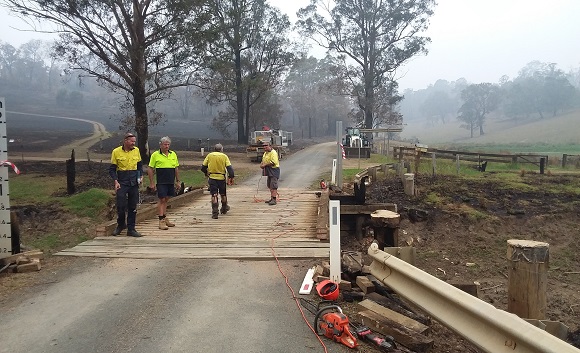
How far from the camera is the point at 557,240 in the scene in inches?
450

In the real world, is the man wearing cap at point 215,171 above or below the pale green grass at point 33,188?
above

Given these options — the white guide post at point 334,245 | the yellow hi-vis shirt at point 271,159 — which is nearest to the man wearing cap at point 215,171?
the yellow hi-vis shirt at point 271,159

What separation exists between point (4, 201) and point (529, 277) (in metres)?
7.40

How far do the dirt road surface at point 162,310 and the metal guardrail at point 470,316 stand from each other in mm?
994

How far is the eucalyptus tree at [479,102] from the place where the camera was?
11009 cm

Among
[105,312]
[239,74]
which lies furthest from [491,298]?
[239,74]

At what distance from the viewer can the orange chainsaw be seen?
416 centimetres

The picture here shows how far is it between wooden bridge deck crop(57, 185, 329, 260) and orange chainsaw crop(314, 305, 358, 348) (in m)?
2.56

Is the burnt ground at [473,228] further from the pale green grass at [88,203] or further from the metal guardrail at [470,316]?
the metal guardrail at [470,316]

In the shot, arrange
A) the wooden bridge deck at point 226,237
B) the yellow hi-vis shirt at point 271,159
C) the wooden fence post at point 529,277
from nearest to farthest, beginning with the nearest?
1. the wooden fence post at point 529,277
2. the wooden bridge deck at point 226,237
3. the yellow hi-vis shirt at point 271,159

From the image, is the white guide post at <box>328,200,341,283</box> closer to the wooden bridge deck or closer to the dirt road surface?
the dirt road surface

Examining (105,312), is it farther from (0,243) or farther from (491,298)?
(491,298)

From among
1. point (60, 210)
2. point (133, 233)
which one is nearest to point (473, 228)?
point (133, 233)

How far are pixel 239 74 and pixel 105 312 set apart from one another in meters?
37.9
